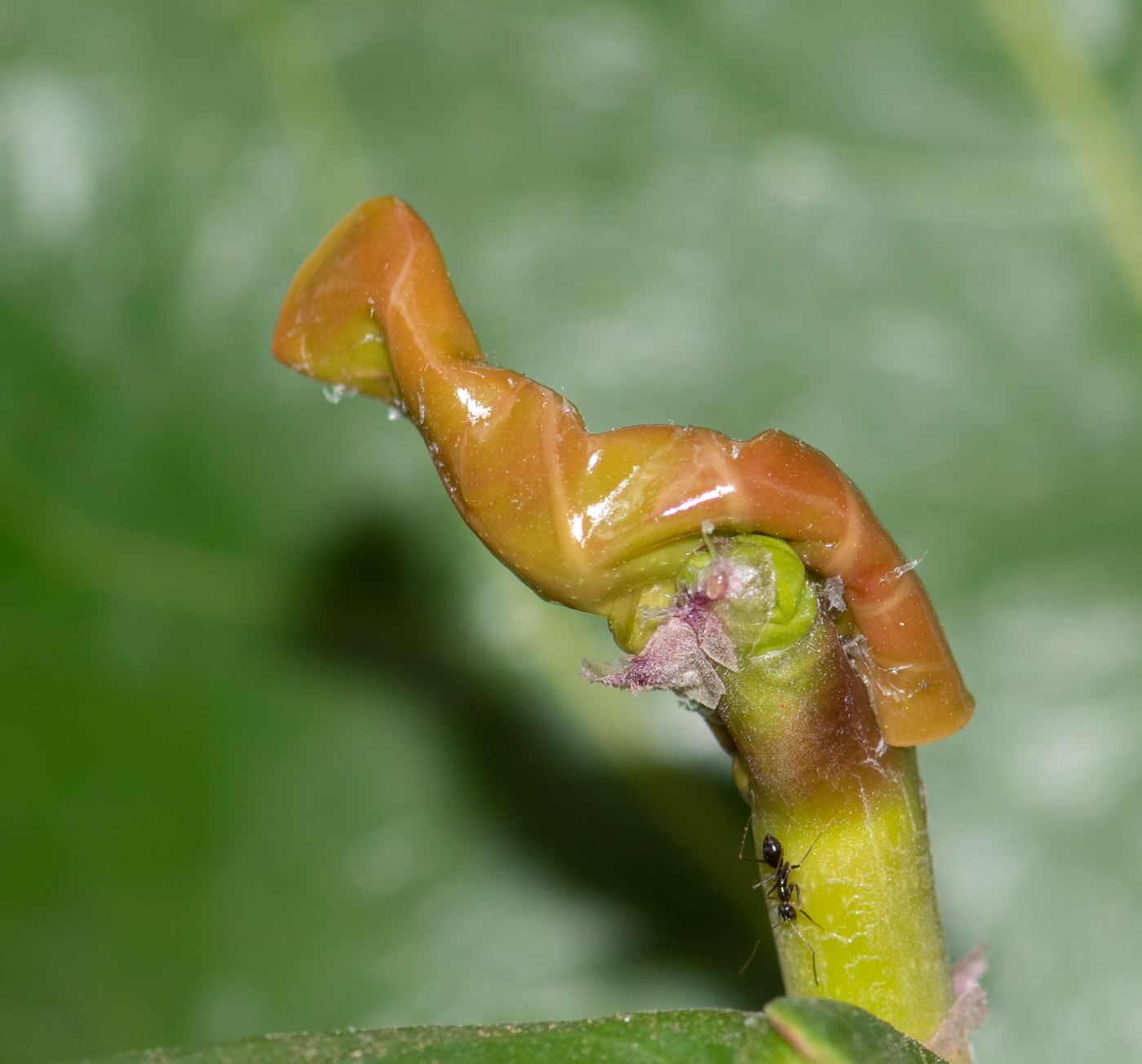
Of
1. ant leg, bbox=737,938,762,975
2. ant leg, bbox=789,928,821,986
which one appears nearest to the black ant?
ant leg, bbox=789,928,821,986

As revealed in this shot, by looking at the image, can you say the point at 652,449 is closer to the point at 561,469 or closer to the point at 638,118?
the point at 561,469

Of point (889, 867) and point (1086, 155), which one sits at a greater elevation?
point (1086, 155)

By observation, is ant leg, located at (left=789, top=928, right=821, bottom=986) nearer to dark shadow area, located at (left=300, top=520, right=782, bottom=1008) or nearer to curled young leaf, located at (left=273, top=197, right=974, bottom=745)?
curled young leaf, located at (left=273, top=197, right=974, bottom=745)

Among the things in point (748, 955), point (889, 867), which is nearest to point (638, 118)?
point (748, 955)

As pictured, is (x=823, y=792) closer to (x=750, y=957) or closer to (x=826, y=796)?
(x=826, y=796)

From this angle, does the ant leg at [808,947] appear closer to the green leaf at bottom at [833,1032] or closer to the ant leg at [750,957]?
the green leaf at bottom at [833,1032]

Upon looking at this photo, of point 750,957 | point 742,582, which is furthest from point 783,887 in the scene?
point 750,957

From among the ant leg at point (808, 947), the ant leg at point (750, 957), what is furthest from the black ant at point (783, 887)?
the ant leg at point (750, 957)
